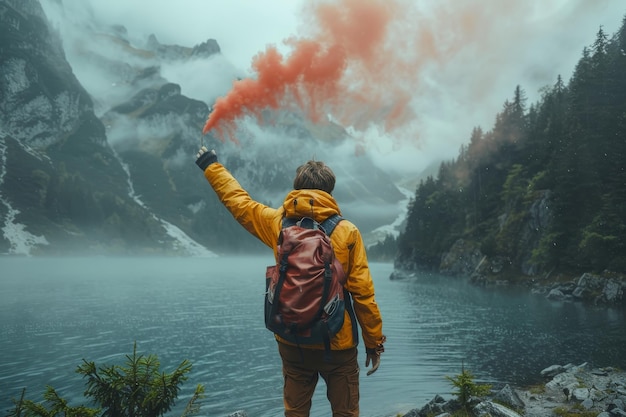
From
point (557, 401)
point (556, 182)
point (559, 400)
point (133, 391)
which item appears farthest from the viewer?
point (556, 182)

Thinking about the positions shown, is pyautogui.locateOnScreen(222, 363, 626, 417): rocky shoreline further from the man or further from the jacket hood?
the jacket hood

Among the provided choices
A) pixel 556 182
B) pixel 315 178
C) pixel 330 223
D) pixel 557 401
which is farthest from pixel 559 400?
pixel 556 182

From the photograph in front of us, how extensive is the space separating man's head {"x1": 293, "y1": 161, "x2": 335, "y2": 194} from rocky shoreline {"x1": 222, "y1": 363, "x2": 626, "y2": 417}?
8446 mm

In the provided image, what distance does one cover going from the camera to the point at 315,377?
211 inches

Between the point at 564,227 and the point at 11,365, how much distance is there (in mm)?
61470

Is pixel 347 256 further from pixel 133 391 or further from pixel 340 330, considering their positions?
pixel 133 391

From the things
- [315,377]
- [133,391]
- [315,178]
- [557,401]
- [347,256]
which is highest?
[315,178]

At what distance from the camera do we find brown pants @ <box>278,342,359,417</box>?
5.11 metres

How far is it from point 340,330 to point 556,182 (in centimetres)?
6908

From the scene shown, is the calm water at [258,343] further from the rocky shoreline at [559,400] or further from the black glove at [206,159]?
the black glove at [206,159]

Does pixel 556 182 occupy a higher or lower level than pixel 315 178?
higher

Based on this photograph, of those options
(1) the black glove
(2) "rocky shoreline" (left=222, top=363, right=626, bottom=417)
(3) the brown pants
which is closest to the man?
(3) the brown pants

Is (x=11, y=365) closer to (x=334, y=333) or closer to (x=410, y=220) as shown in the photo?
(x=334, y=333)

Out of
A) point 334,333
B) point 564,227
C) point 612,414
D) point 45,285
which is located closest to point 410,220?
point 564,227
